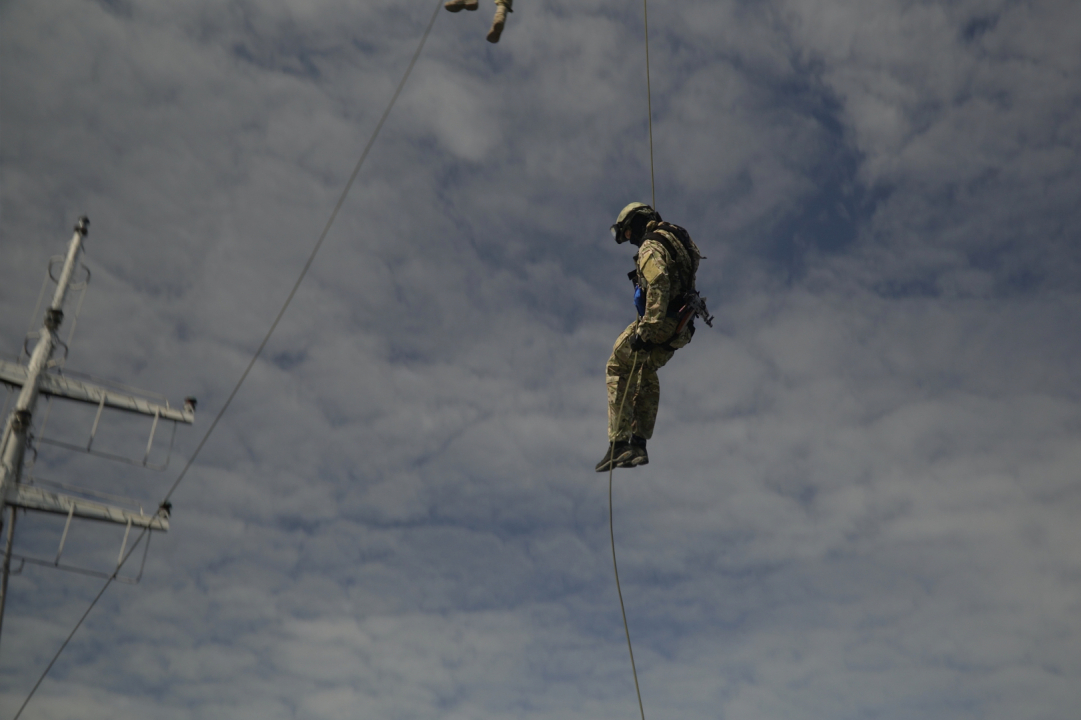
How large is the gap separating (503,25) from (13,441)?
88.5 feet

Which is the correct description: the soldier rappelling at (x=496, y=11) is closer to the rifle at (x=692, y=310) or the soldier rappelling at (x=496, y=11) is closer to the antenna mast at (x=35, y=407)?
the rifle at (x=692, y=310)

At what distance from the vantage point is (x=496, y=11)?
10.4 m

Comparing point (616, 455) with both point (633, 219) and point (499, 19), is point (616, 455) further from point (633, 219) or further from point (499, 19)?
point (499, 19)

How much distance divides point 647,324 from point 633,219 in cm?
160

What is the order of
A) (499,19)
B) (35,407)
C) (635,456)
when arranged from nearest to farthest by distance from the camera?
(499,19)
(635,456)
(35,407)

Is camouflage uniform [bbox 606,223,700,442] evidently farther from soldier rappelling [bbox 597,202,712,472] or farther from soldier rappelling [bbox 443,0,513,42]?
soldier rappelling [bbox 443,0,513,42]

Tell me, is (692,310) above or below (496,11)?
below

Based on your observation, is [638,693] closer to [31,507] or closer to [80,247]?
[31,507]

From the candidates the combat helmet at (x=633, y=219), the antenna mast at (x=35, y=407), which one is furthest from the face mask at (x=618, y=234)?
the antenna mast at (x=35, y=407)

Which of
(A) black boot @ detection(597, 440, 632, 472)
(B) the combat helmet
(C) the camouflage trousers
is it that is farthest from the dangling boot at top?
(A) black boot @ detection(597, 440, 632, 472)

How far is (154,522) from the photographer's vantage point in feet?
98.9

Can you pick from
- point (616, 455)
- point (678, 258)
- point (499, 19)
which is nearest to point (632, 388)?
point (616, 455)

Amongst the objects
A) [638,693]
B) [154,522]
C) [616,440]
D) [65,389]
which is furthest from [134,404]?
[638,693]

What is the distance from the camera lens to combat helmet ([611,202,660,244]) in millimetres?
11570
